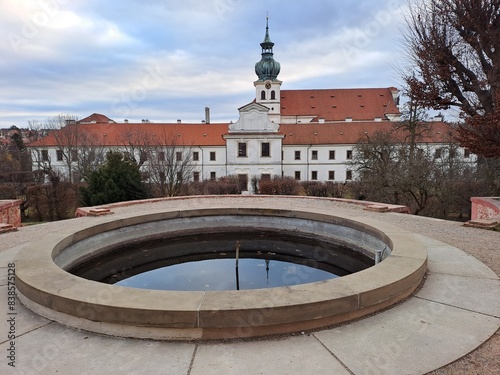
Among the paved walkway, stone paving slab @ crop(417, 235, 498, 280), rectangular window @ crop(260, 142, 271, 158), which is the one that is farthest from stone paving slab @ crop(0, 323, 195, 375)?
rectangular window @ crop(260, 142, 271, 158)

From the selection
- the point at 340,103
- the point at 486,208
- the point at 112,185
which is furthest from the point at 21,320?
the point at 340,103

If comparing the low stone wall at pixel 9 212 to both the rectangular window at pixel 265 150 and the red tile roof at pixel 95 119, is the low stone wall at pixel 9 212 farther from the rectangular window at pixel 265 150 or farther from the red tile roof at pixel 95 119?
the red tile roof at pixel 95 119

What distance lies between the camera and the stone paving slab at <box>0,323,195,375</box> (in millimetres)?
2852

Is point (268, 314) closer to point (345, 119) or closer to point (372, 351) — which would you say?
point (372, 351)

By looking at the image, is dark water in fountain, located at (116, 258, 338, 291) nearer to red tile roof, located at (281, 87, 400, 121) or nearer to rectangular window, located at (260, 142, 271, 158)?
rectangular window, located at (260, 142, 271, 158)

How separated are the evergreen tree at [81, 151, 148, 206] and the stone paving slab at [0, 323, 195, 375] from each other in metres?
11.8

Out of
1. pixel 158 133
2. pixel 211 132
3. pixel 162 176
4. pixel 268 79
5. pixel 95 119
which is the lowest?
pixel 162 176

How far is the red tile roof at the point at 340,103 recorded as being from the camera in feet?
204

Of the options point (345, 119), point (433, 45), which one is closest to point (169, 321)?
point (433, 45)

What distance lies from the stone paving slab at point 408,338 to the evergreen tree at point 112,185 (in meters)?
13.1

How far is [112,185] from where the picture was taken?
14.5m

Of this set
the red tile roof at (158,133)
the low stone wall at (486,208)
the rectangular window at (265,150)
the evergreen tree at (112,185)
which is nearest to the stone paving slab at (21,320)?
the low stone wall at (486,208)

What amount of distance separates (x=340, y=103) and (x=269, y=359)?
214 ft

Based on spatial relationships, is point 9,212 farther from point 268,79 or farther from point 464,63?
point 268,79
